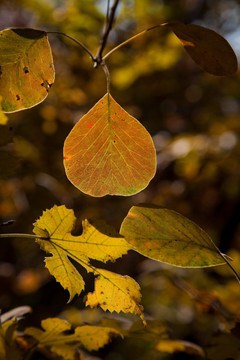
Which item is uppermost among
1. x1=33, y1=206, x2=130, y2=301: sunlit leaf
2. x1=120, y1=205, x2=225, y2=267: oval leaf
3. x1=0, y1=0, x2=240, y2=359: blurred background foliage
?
x1=120, y1=205, x2=225, y2=267: oval leaf

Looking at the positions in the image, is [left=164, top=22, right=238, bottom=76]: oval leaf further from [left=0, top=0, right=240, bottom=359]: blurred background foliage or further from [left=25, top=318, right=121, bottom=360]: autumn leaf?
[left=0, top=0, right=240, bottom=359]: blurred background foliage

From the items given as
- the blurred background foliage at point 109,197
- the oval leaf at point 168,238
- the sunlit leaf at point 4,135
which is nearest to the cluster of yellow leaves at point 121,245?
the oval leaf at point 168,238

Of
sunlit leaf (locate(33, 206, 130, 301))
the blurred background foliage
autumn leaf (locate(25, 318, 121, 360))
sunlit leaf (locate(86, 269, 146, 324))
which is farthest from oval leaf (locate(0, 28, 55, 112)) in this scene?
the blurred background foliage

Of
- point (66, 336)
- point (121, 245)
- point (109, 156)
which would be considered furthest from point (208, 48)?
point (66, 336)

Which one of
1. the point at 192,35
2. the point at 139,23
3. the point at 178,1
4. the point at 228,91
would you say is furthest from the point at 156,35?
the point at 192,35

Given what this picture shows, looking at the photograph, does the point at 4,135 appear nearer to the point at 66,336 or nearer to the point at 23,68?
the point at 23,68

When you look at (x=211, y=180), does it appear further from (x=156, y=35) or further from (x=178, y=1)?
(x=178, y=1)
